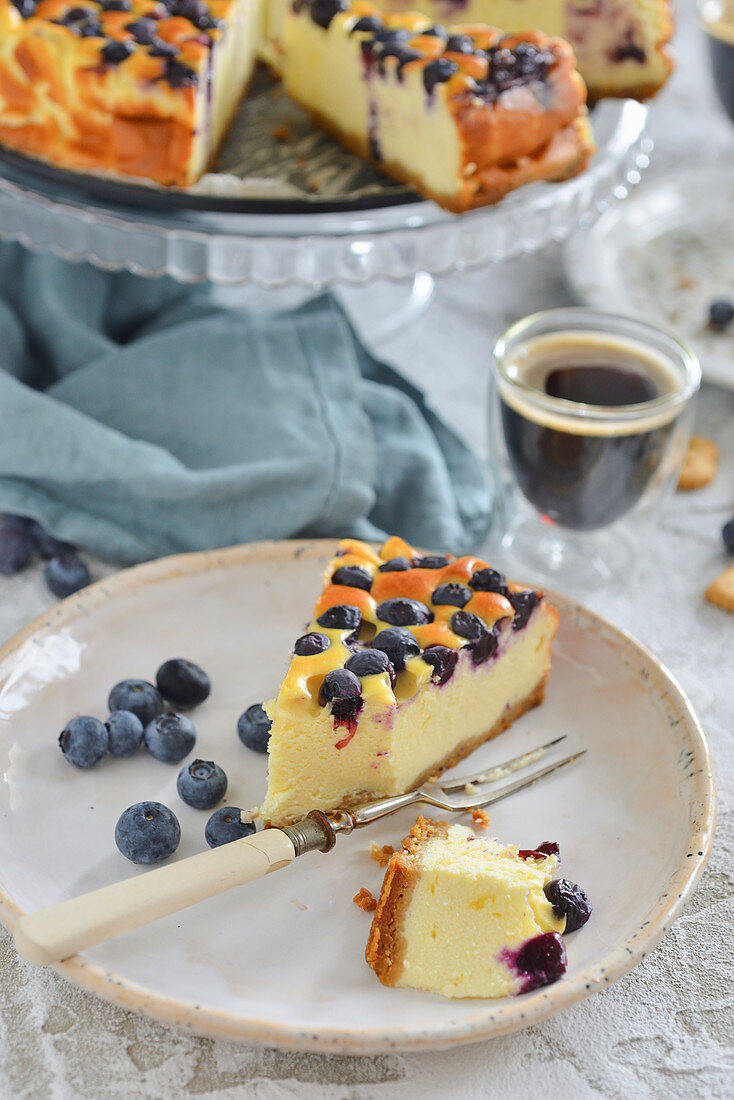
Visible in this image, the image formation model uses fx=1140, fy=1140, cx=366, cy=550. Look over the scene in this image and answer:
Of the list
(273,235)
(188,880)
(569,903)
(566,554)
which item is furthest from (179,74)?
(569,903)

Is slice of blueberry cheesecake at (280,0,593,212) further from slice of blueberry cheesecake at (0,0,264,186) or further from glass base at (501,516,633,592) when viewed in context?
glass base at (501,516,633,592)

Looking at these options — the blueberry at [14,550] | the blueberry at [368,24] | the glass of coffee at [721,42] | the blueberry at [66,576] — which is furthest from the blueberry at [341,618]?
the glass of coffee at [721,42]

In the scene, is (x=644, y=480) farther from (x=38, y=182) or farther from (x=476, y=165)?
(x=38, y=182)

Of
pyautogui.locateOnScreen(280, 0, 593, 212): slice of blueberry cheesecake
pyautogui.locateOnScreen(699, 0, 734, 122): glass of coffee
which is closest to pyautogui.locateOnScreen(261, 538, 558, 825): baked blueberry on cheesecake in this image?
pyautogui.locateOnScreen(280, 0, 593, 212): slice of blueberry cheesecake

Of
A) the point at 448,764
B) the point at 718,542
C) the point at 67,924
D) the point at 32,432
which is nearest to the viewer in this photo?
the point at 67,924

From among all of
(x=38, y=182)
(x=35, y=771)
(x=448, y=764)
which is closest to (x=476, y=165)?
(x=38, y=182)

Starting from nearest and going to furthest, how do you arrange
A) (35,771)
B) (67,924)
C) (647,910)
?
1. (67,924)
2. (647,910)
3. (35,771)
